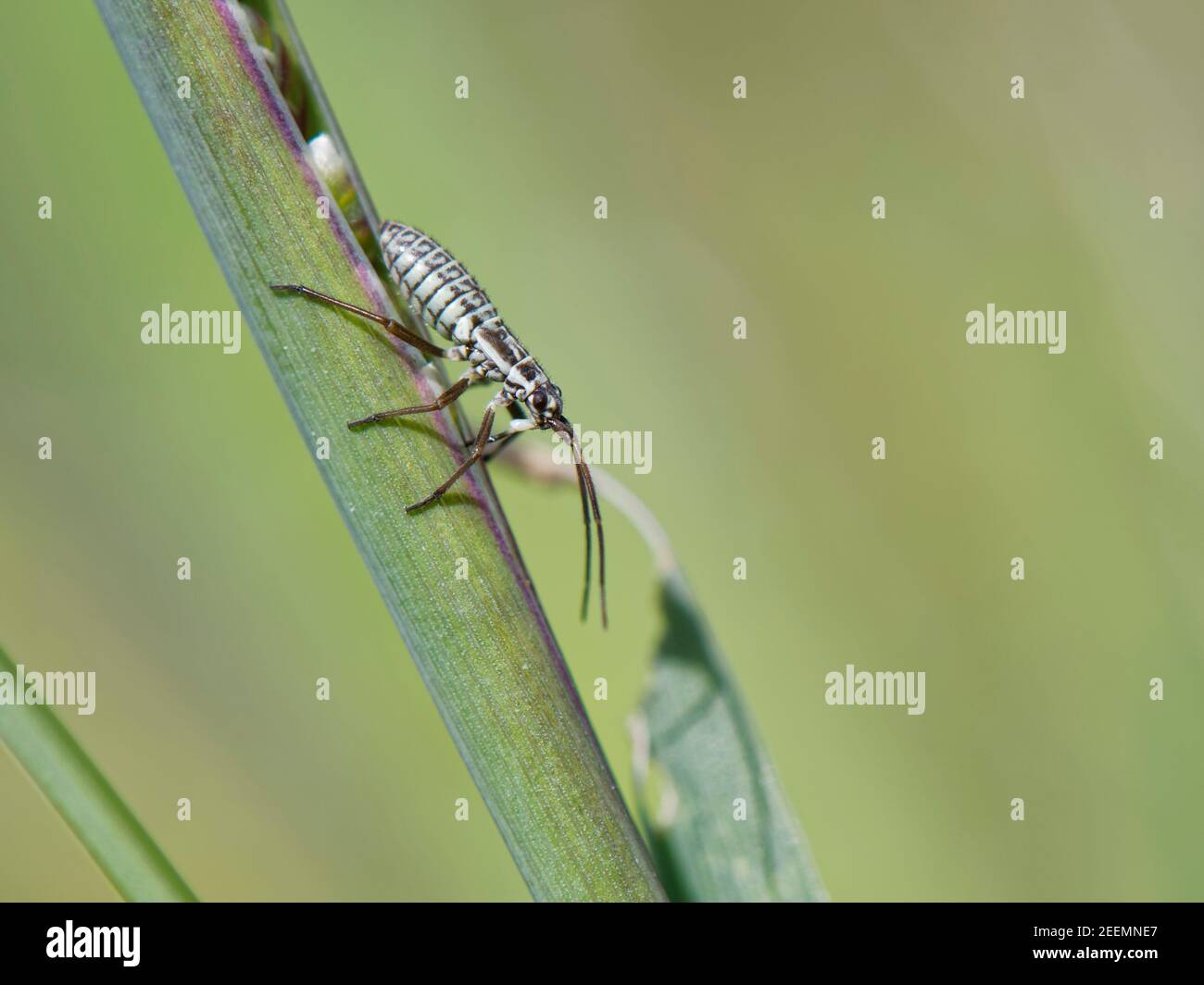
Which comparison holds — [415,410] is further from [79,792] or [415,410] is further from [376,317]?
[79,792]

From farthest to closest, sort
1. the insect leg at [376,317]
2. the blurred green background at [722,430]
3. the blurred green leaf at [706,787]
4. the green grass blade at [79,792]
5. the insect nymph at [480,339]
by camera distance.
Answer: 1. the blurred green background at [722,430]
2. the insect nymph at [480,339]
3. the blurred green leaf at [706,787]
4. the insect leg at [376,317]
5. the green grass blade at [79,792]

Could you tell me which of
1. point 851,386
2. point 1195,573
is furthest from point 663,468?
point 1195,573

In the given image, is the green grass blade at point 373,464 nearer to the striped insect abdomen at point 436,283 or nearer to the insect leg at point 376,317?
the insect leg at point 376,317

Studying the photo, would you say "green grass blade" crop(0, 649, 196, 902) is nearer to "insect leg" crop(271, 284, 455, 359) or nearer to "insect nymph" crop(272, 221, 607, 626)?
"insect leg" crop(271, 284, 455, 359)

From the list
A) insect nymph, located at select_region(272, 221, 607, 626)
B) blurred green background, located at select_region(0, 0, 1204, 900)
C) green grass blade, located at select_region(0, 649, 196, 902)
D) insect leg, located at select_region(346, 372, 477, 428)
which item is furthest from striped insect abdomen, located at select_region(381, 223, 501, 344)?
green grass blade, located at select_region(0, 649, 196, 902)

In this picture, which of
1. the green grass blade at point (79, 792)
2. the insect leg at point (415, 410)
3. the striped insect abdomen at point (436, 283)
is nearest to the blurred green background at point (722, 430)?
the striped insect abdomen at point (436, 283)
